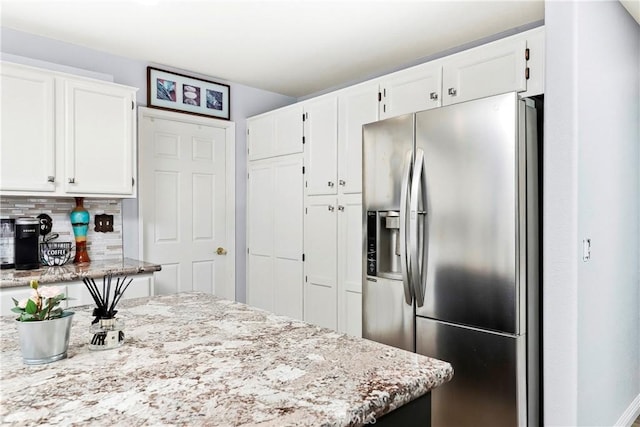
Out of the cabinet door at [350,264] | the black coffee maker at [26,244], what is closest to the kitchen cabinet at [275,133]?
the cabinet door at [350,264]

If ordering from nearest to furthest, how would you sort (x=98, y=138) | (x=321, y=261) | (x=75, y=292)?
(x=75, y=292) → (x=98, y=138) → (x=321, y=261)

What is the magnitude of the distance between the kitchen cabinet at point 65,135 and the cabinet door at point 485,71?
7.44ft

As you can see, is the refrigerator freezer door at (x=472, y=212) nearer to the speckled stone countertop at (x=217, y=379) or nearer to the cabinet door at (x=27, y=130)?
the speckled stone countertop at (x=217, y=379)

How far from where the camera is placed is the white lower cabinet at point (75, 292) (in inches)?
95.3

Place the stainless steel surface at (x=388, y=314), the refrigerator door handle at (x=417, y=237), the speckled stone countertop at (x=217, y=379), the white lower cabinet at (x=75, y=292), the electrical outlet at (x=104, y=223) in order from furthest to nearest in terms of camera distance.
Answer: the electrical outlet at (x=104, y=223)
the white lower cabinet at (x=75, y=292)
the stainless steel surface at (x=388, y=314)
the refrigerator door handle at (x=417, y=237)
the speckled stone countertop at (x=217, y=379)

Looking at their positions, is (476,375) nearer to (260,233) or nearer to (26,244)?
(260,233)

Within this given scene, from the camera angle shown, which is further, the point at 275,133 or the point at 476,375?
the point at 275,133

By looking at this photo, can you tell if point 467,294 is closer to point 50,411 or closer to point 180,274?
point 50,411

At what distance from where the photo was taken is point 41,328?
1091 mm

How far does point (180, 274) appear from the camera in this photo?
12.6ft

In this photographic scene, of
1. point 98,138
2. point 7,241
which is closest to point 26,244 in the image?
point 7,241

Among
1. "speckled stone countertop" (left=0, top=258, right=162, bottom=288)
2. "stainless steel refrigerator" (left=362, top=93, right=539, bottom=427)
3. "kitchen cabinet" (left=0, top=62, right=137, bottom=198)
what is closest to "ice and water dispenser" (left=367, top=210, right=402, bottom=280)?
"stainless steel refrigerator" (left=362, top=93, right=539, bottom=427)

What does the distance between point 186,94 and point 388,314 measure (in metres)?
2.69

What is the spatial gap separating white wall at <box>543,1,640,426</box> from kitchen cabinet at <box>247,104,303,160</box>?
2151 millimetres
